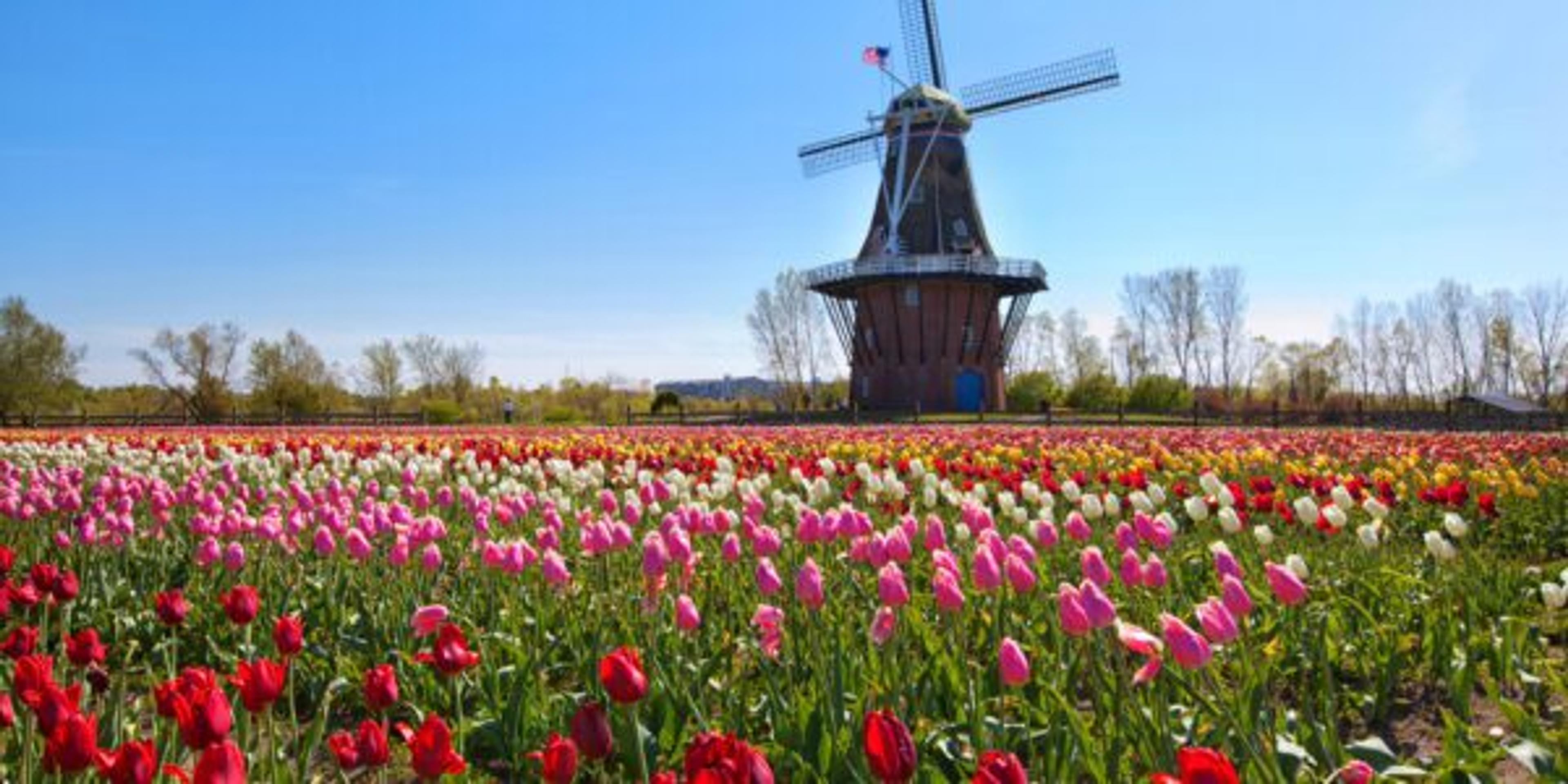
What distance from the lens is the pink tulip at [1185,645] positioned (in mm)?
2133

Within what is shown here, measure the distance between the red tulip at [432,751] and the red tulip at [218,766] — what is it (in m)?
0.29

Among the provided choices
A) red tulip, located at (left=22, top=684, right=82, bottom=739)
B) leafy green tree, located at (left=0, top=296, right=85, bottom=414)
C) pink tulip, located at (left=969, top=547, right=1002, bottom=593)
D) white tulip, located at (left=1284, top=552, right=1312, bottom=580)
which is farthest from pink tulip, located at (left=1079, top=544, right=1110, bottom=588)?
leafy green tree, located at (left=0, top=296, right=85, bottom=414)

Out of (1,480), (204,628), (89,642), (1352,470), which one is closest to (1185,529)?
(1352,470)

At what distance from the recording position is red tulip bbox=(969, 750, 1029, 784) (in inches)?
59.4

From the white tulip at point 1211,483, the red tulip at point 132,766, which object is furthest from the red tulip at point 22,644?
the white tulip at point 1211,483

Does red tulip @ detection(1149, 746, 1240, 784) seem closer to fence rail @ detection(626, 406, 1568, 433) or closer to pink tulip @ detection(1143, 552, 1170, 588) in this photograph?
pink tulip @ detection(1143, 552, 1170, 588)

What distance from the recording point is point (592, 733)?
1862mm

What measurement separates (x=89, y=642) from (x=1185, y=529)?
22.4 ft

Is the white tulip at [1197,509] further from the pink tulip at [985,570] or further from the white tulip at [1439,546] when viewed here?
the pink tulip at [985,570]

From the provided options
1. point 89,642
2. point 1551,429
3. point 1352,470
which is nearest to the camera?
point 89,642

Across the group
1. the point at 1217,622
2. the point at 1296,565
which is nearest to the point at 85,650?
the point at 1217,622

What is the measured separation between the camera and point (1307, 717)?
2633 millimetres

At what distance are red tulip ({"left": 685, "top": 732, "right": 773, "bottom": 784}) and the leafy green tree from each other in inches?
2262

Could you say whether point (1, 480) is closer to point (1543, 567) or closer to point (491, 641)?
point (491, 641)
